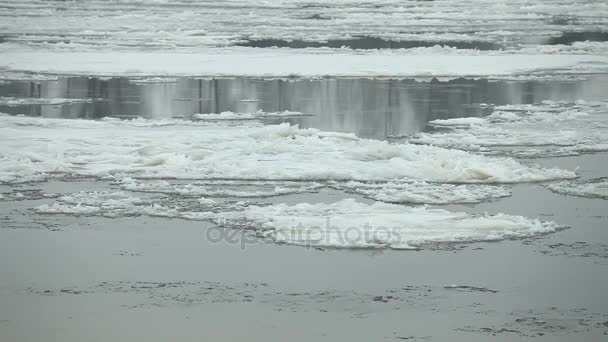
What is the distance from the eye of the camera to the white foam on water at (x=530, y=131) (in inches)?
458

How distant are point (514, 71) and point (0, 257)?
14325 mm

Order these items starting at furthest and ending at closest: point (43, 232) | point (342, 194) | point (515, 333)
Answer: point (342, 194)
point (43, 232)
point (515, 333)

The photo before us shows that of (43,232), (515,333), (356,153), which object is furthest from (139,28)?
(515,333)

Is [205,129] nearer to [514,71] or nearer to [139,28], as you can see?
[514,71]

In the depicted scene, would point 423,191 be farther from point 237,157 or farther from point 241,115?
point 241,115

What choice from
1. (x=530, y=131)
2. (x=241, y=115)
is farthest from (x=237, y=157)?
(x=530, y=131)

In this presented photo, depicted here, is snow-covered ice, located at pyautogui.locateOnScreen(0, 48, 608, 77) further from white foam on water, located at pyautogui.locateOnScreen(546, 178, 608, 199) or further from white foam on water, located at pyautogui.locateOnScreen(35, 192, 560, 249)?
white foam on water, located at pyautogui.locateOnScreen(35, 192, 560, 249)

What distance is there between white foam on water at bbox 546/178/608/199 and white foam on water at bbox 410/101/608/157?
150 centimetres

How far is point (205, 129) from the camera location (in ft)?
42.2

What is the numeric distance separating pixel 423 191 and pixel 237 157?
2.44m

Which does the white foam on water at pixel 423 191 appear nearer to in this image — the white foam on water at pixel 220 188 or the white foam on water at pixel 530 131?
the white foam on water at pixel 220 188
